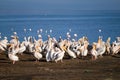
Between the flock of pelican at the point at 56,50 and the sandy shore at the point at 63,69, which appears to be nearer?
the sandy shore at the point at 63,69

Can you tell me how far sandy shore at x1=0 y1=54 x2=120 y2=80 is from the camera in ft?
62.0

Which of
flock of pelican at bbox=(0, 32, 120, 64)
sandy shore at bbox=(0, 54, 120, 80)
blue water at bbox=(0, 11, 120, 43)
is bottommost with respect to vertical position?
sandy shore at bbox=(0, 54, 120, 80)

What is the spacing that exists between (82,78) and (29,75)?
2.53m

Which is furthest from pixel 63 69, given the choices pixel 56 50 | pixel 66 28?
pixel 66 28

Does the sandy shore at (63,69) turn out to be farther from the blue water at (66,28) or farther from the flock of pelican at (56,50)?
the blue water at (66,28)

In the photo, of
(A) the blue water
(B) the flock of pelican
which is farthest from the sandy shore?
(A) the blue water

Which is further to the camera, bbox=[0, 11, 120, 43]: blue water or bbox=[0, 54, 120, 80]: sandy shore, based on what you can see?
bbox=[0, 11, 120, 43]: blue water

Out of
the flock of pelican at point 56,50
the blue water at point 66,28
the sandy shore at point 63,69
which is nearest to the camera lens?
the sandy shore at point 63,69

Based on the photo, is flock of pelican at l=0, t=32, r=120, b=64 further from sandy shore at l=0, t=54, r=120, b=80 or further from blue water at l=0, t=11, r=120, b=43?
blue water at l=0, t=11, r=120, b=43

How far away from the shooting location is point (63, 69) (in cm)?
2083

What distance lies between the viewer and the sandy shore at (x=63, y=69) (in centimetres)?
1890

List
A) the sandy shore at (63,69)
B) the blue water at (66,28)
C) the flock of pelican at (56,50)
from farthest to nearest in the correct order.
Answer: the blue water at (66,28) < the flock of pelican at (56,50) < the sandy shore at (63,69)

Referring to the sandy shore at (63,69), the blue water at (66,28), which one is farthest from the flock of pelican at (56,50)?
the blue water at (66,28)

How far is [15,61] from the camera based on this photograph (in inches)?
920
